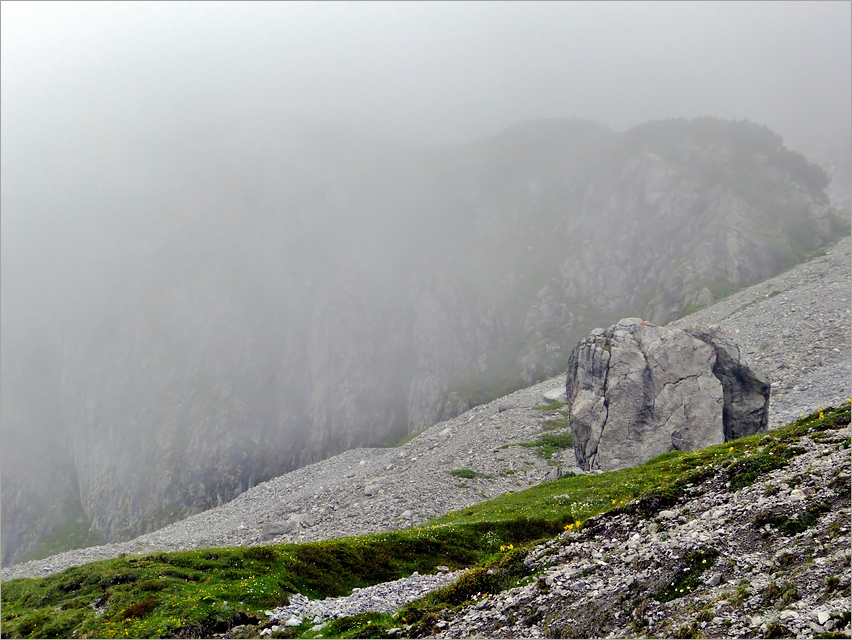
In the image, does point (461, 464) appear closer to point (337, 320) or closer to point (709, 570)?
point (709, 570)

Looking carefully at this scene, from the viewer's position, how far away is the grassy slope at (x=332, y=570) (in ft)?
67.8

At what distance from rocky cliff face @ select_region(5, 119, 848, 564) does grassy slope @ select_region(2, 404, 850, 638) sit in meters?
99.9

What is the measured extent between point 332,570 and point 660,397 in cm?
3767

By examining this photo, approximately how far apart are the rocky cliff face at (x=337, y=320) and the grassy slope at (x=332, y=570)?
99.9 metres

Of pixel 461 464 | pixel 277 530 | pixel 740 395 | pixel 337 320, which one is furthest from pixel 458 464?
pixel 337 320

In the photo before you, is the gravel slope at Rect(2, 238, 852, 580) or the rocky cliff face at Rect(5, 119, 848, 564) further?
the rocky cliff face at Rect(5, 119, 848, 564)

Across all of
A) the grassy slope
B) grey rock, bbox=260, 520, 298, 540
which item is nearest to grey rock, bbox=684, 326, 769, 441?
the grassy slope

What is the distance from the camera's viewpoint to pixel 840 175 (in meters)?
179

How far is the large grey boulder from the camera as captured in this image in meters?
49.9

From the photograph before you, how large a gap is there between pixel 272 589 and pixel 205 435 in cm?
13204

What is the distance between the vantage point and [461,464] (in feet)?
220

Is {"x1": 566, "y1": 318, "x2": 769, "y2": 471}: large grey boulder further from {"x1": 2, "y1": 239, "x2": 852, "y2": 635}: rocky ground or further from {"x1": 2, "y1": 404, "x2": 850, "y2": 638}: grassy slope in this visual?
{"x1": 2, "y1": 404, "x2": 850, "y2": 638}: grassy slope

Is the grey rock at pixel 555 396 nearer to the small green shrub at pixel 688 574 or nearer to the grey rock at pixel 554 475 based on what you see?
the grey rock at pixel 554 475

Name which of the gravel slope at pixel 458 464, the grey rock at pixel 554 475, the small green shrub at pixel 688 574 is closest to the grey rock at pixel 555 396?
the gravel slope at pixel 458 464
